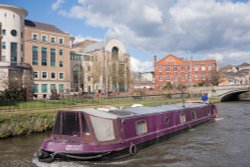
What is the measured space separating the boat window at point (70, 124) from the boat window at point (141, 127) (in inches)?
134

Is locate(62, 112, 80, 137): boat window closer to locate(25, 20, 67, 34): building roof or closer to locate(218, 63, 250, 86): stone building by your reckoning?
locate(25, 20, 67, 34): building roof

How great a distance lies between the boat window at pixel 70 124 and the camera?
11.6m

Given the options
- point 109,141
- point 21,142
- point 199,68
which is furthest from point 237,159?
point 199,68

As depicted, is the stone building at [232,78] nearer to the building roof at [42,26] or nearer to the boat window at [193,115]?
the building roof at [42,26]

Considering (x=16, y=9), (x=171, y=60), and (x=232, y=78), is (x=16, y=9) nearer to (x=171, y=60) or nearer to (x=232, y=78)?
(x=171, y=60)

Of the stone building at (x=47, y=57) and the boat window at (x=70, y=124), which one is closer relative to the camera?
the boat window at (x=70, y=124)

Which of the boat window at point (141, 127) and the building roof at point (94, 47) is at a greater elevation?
the building roof at point (94, 47)

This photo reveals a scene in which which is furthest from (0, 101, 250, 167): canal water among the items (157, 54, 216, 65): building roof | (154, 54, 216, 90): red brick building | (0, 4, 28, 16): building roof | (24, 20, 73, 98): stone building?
(157, 54, 216, 65): building roof

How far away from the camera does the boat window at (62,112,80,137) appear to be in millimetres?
11617

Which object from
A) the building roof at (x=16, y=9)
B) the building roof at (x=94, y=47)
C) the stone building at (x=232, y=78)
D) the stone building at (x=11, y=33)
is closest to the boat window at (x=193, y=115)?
the stone building at (x=11, y=33)

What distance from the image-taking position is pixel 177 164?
38.4ft

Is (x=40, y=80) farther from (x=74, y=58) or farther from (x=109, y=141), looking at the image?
(x=109, y=141)

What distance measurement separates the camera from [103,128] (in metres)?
11.8

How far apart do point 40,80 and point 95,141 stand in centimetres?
4748
